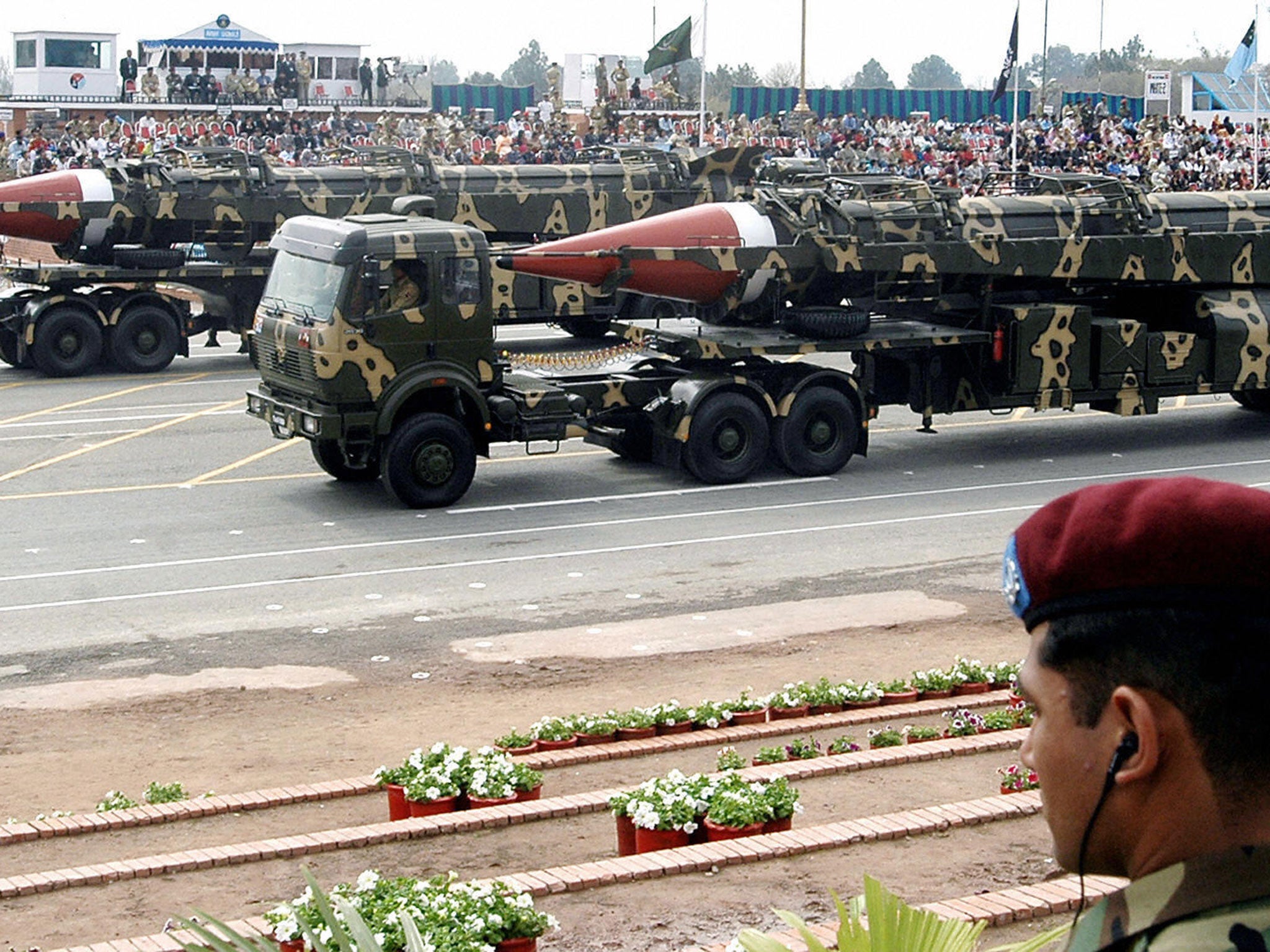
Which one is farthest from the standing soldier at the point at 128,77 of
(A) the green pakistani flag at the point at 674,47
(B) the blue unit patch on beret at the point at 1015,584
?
(B) the blue unit patch on beret at the point at 1015,584

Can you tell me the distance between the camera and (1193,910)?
1832mm

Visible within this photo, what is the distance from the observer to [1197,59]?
136375mm

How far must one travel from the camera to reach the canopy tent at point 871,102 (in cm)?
5288

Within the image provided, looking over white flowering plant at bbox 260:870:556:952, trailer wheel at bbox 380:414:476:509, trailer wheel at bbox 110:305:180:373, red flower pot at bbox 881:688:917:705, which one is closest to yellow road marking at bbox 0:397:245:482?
trailer wheel at bbox 110:305:180:373

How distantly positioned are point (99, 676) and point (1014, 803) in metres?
6.55

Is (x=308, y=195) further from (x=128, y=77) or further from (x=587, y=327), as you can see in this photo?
(x=128, y=77)

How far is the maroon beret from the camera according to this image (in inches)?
72.8

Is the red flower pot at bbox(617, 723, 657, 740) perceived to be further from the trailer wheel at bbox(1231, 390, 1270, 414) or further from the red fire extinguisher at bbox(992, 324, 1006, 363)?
the trailer wheel at bbox(1231, 390, 1270, 414)

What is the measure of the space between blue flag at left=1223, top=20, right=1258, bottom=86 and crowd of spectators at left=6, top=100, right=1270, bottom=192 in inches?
105

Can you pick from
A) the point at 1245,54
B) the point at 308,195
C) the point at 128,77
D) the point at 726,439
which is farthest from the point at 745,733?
the point at 128,77

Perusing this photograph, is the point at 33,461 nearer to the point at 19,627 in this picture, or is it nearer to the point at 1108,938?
the point at 19,627

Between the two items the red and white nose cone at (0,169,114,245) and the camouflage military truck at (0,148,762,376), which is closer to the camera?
the red and white nose cone at (0,169,114,245)

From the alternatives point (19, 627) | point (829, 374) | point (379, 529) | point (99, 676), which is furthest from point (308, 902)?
point (829, 374)

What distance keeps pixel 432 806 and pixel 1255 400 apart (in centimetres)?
1750
